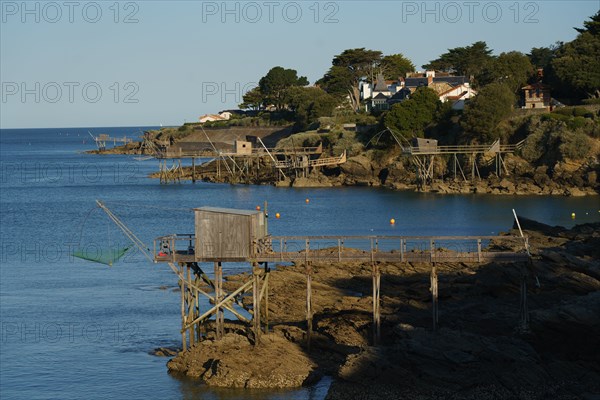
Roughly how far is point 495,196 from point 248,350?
5355 centimetres

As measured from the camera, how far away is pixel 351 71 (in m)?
162

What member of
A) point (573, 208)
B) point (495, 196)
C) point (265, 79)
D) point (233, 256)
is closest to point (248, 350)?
point (233, 256)

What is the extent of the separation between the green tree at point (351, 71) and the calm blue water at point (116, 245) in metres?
38.7

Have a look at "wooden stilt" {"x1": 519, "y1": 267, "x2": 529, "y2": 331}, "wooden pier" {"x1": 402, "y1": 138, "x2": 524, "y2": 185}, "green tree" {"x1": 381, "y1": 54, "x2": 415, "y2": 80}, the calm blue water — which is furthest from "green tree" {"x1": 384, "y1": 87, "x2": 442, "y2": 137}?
"wooden stilt" {"x1": 519, "y1": 267, "x2": 529, "y2": 331}

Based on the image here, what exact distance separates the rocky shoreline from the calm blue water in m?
1.40

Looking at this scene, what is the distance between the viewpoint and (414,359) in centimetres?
3028

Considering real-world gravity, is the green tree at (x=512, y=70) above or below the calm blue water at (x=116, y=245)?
above

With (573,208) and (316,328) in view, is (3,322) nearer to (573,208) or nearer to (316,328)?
(316,328)

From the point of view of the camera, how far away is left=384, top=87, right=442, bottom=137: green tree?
104 metres

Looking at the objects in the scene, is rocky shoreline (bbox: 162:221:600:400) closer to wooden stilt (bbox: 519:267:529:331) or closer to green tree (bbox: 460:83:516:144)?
wooden stilt (bbox: 519:267:529:331)

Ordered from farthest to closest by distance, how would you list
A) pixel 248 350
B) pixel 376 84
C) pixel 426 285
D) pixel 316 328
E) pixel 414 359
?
1. pixel 376 84
2. pixel 426 285
3. pixel 316 328
4. pixel 248 350
5. pixel 414 359

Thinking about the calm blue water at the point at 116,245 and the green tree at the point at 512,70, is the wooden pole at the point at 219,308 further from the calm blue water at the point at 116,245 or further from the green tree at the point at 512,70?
the green tree at the point at 512,70

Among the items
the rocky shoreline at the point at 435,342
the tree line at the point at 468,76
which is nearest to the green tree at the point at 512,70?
the tree line at the point at 468,76

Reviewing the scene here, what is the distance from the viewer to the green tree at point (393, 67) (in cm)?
16638
